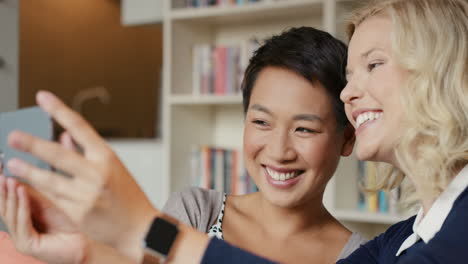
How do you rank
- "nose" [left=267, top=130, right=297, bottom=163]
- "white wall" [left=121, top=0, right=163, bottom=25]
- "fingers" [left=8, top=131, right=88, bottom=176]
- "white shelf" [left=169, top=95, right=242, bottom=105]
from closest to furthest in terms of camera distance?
1. "fingers" [left=8, top=131, right=88, bottom=176]
2. "nose" [left=267, top=130, right=297, bottom=163]
3. "white shelf" [left=169, top=95, right=242, bottom=105]
4. "white wall" [left=121, top=0, right=163, bottom=25]

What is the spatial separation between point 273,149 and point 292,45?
275 mm

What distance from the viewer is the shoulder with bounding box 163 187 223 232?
1366 mm

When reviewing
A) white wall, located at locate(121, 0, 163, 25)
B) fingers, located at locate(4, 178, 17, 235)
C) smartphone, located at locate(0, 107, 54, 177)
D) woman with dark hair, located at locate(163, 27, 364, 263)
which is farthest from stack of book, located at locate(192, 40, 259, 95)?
fingers, located at locate(4, 178, 17, 235)

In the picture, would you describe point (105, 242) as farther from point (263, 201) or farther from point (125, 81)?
point (125, 81)

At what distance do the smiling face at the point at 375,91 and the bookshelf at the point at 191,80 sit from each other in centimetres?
152

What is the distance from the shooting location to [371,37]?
3.33ft

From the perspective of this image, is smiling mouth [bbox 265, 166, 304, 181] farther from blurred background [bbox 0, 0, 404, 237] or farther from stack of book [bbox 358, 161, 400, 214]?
stack of book [bbox 358, 161, 400, 214]

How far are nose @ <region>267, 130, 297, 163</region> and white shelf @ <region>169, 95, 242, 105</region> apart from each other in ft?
4.57

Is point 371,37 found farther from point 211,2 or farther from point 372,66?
point 211,2

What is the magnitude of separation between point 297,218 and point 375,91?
0.57 m

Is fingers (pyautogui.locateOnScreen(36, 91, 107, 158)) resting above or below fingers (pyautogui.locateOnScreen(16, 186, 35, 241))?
above

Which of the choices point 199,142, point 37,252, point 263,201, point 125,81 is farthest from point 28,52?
point 37,252

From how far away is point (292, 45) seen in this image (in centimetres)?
140

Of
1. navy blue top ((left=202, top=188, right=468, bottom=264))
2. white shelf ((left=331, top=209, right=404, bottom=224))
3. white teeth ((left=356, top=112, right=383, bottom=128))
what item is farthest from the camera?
white shelf ((left=331, top=209, right=404, bottom=224))
